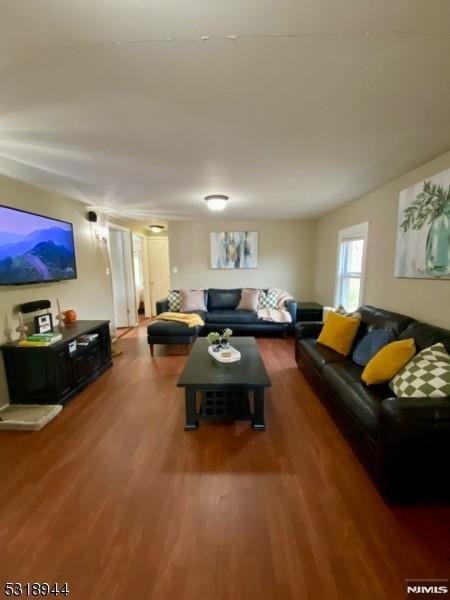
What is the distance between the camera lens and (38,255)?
265 centimetres

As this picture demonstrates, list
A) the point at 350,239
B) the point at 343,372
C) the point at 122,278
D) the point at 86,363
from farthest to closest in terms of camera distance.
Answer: the point at 122,278, the point at 350,239, the point at 86,363, the point at 343,372

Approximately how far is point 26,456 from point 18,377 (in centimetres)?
85

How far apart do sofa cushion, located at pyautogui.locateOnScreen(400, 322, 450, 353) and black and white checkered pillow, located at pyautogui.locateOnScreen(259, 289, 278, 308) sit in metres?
2.73

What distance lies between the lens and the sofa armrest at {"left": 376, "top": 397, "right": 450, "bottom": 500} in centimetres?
132

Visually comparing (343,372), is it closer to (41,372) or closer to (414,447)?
(414,447)

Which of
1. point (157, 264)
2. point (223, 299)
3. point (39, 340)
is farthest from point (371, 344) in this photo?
point (157, 264)

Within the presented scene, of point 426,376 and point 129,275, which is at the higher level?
point 129,275

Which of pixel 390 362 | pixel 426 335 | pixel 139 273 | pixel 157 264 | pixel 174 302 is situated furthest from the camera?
pixel 139 273

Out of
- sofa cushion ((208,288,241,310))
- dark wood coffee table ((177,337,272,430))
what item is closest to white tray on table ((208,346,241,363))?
dark wood coffee table ((177,337,272,430))

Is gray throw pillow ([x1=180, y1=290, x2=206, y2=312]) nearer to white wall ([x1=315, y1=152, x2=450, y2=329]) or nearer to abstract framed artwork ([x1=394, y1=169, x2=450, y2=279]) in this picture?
white wall ([x1=315, y1=152, x2=450, y2=329])

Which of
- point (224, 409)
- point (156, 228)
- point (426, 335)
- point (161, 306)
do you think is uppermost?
point (156, 228)

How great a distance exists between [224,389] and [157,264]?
4.93 meters

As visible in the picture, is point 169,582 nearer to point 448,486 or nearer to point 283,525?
point 283,525

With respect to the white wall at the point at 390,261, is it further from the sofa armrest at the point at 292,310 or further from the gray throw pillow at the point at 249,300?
the gray throw pillow at the point at 249,300
